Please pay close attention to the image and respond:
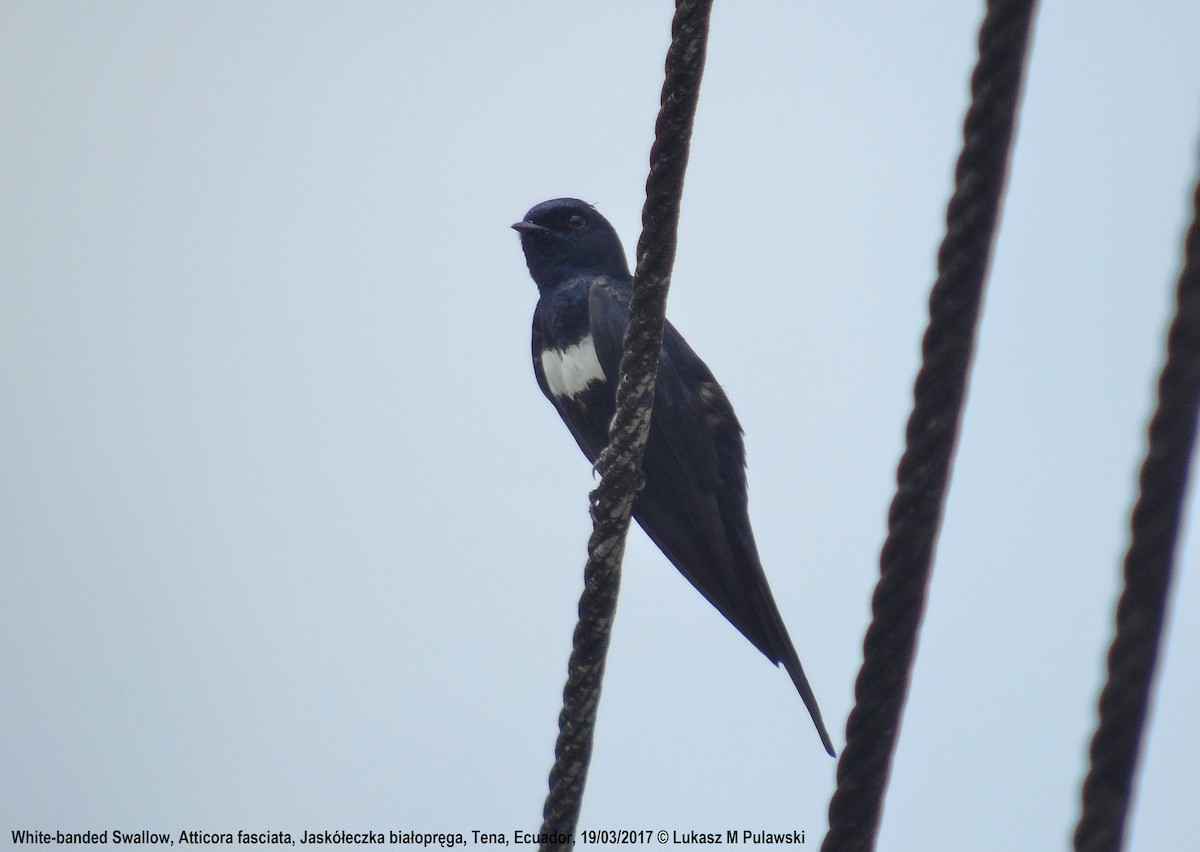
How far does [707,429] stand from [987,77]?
350 cm

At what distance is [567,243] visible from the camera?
17.4 feet

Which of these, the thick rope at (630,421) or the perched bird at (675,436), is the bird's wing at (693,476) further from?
the thick rope at (630,421)

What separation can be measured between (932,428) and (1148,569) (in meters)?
0.28

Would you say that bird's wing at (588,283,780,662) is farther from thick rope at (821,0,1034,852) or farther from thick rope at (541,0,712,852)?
thick rope at (821,0,1034,852)

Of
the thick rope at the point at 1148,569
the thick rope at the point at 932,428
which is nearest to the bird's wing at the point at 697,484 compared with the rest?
the thick rope at the point at 932,428

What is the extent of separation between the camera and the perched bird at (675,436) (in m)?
4.09

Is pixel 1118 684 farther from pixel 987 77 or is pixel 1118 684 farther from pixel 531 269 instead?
pixel 531 269

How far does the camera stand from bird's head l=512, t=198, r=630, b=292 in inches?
206

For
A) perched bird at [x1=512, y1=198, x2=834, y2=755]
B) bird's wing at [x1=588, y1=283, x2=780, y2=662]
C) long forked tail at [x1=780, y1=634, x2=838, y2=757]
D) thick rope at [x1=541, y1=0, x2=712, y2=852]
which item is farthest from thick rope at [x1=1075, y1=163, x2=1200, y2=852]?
bird's wing at [x1=588, y1=283, x2=780, y2=662]

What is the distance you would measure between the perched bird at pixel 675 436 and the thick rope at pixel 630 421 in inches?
63.3

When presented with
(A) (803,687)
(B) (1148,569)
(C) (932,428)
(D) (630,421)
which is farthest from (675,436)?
(B) (1148,569)

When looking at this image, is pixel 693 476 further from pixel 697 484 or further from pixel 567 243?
pixel 567 243

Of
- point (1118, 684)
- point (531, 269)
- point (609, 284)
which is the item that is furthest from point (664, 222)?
point (531, 269)

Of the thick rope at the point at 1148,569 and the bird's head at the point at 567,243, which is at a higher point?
the bird's head at the point at 567,243
